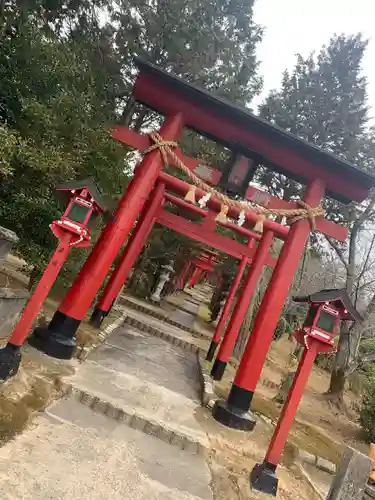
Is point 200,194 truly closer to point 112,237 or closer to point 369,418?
point 112,237

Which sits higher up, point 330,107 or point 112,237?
point 330,107

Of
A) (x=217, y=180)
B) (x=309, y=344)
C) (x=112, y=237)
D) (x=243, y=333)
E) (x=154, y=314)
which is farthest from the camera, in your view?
(x=154, y=314)

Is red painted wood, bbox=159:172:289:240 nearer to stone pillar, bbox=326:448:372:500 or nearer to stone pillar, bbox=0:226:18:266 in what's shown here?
stone pillar, bbox=0:226:18:266

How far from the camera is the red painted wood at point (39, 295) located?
→ 20.2ft

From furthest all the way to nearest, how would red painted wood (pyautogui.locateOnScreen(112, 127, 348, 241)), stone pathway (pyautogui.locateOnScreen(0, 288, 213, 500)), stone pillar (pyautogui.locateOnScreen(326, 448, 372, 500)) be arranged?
red painted wood (pyautogui.locateOnScreen(112, 127, 348, 241)) → stone pillar (pyautogui.locateOnScreen(326, 448, 372, 500)) → stone pathway (pyautogui.locateOnScreen(0, 288, 213, 500))

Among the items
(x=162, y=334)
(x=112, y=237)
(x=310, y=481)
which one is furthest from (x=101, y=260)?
(x=162, y=334)

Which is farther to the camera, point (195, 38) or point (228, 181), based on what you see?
point (195, 38)

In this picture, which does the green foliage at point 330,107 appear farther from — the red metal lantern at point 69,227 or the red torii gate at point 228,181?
the red metal lantern at point 69,227

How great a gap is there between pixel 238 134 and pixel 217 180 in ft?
3.41

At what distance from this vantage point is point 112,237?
8.22 metres

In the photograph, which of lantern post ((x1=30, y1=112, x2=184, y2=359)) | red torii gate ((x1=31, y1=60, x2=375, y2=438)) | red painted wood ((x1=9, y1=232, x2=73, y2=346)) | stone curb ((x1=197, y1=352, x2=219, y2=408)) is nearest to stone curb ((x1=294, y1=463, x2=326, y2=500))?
red torii gate ((x1=31, y1=60, x2=375, y2=438))

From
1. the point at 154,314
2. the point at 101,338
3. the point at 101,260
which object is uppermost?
the point at 101,260

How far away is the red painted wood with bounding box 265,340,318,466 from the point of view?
21.2 ft

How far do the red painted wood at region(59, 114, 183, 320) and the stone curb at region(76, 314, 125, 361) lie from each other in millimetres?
1022
